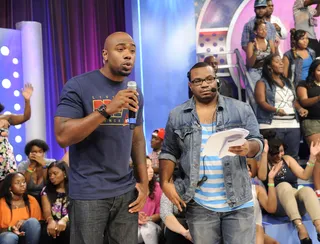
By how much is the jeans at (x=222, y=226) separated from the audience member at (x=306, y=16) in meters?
4.79

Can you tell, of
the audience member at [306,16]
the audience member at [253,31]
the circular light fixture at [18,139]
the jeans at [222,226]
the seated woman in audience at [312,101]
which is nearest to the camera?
the jeans at [222,226]

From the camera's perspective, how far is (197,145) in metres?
2.38

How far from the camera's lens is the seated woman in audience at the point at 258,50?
18.5 ft

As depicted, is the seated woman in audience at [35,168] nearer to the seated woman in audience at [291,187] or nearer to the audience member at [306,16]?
the seated woman in audience at [291,187]

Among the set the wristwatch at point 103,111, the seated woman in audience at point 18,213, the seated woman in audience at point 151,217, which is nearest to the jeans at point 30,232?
the seated woman in audience at point 18,213

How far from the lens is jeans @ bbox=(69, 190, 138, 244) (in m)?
2.01

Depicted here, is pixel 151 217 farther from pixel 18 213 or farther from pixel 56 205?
pixel 18 213

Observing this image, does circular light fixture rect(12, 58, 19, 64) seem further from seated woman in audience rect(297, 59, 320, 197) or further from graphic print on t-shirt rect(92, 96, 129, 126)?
graphic print on t-shirt rect(92, 96, 129, 126)

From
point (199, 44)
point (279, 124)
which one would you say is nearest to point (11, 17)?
point (199, 44)

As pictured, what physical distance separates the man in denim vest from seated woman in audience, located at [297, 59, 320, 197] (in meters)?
2.97

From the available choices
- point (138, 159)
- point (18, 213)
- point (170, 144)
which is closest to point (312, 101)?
point (170, 144)

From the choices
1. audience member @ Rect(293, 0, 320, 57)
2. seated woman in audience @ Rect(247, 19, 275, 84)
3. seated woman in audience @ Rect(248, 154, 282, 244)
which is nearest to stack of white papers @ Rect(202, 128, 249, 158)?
seated woman in audience @ Rect(248, 154, 282, 244)

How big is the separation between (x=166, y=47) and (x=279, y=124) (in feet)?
6.95

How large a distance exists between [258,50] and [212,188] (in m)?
3.62
